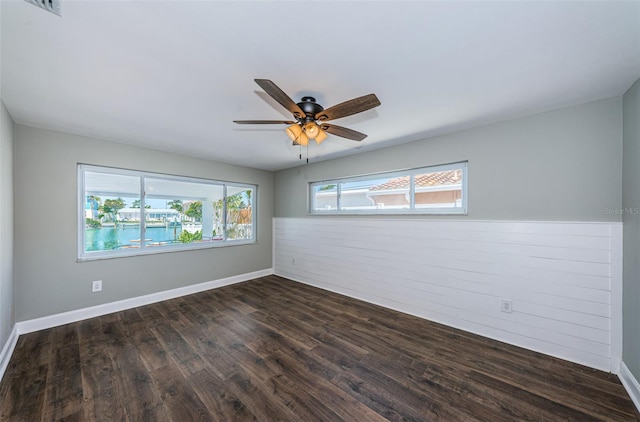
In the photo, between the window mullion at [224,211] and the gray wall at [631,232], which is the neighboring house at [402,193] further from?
the window mullion at [224,211]

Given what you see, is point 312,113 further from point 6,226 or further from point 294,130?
point 6,226

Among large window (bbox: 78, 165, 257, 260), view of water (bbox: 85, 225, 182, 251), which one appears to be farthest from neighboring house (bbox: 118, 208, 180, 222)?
view of water (bbox: 85, 225, 182, 251)

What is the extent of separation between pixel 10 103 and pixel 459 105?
160 inches

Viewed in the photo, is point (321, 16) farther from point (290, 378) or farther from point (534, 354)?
point (534, 354)

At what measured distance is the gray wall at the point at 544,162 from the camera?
2.15 m

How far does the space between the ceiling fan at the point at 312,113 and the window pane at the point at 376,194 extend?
149 centimetres

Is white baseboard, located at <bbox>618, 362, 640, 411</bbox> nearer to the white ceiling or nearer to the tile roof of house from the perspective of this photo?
the tile roof of house

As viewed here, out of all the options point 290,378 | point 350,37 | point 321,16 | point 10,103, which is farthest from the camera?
point 10,103

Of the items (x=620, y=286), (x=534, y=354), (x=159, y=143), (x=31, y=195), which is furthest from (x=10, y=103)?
(x=620, y=286)

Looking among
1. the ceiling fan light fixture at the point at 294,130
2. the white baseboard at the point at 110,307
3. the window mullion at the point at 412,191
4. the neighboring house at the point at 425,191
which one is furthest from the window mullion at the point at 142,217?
the window mullion at the point at 412,191

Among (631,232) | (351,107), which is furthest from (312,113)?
(631,232)

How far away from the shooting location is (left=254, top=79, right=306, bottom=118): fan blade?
Result: 1.46 metres

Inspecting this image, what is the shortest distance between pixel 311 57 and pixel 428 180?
238 centimetres

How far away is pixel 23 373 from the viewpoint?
2068 mm
